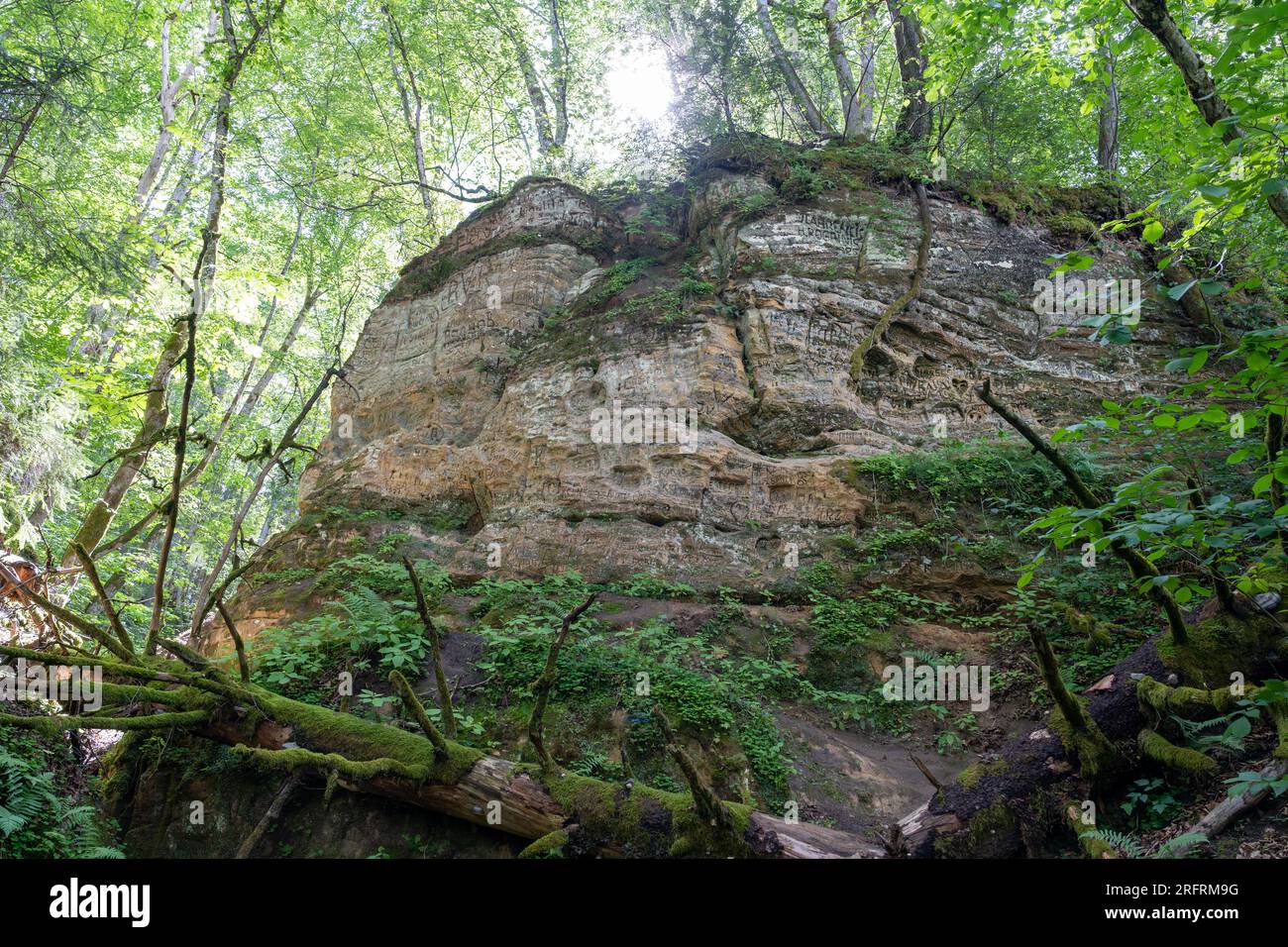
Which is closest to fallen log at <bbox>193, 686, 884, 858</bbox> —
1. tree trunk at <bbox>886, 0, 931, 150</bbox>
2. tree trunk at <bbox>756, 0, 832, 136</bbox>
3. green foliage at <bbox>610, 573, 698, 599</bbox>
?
green foliage at <bbox>610, 573, 698, 599</bbox>

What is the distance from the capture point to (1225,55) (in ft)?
12.6

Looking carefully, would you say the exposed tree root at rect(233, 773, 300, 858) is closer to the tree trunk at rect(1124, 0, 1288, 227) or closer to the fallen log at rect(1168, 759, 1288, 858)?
the fallen log at rect(1168, 759, 1288, 858)

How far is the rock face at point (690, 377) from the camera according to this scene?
30.3 feet

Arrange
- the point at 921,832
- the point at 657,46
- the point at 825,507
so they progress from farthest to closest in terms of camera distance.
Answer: the point at 657,46
the point at 825,507
the point at 921,832

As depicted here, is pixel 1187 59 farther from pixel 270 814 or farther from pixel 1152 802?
pixel 270 814

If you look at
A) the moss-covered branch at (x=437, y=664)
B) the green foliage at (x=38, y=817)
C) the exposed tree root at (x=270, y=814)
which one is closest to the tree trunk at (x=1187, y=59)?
the moss-covered branch at (x=437, y=664)

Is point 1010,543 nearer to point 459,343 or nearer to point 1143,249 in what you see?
point 1143,249

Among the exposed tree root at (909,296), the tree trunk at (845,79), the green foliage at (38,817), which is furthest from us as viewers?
the tree trunk at (845,79)

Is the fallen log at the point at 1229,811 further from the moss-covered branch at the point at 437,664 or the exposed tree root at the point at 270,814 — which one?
the exposed tree root at the point at 270,814

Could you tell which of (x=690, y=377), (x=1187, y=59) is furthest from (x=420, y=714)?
(x=1187, y=59)

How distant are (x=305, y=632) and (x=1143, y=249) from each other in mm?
14884

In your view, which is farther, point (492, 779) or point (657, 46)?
point (657, 46)

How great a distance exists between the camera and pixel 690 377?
1006 centimetres
